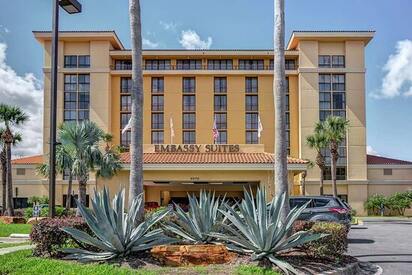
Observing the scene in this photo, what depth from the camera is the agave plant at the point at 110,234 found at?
34.9 feet

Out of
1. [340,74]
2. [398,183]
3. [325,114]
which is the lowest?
[398,183]

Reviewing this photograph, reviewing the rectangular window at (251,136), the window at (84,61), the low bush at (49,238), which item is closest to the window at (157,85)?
the window at (84,61)

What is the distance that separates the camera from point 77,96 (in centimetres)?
6241

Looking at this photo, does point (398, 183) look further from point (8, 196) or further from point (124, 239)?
point (124, 239)

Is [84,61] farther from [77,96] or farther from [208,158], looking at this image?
[208,158]

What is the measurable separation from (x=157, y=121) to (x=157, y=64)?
7293 mm

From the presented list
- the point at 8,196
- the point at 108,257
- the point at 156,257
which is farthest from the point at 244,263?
the point at 8,196

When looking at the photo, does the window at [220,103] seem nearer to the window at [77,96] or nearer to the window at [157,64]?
the window at [157,64]

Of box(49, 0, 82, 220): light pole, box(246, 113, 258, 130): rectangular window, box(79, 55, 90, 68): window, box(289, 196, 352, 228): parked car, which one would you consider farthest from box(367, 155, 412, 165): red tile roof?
box(49, 0, 82, 220): light pole

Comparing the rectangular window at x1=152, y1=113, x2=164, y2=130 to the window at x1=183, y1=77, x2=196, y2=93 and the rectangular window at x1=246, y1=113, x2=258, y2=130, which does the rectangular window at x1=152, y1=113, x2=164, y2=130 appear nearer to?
the window at x1=183, y1=77, x2=196, y2=93

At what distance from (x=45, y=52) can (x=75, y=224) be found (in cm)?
5428

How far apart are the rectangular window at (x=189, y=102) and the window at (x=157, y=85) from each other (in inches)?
125

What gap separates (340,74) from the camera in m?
61.4

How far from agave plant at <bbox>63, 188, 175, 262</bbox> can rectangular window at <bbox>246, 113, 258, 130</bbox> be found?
2066 inches
